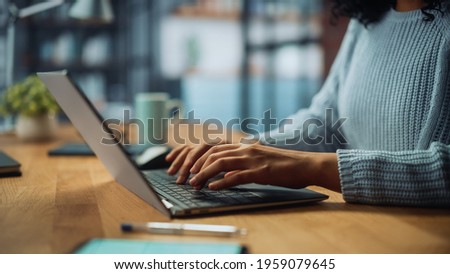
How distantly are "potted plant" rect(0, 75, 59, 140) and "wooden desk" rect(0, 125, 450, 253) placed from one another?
2.40 ft

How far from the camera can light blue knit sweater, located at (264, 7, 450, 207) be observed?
2.28 feet

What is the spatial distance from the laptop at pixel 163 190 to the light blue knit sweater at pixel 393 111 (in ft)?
0.26

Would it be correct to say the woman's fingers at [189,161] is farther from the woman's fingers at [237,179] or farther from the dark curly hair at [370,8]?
the dark curly hair at [370,8]

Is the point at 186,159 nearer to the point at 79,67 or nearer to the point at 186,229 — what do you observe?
the point at 186,229

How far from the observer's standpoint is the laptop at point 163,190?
2.09ft

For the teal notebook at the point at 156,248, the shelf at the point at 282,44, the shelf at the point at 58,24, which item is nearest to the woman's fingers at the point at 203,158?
the teal notebook at the point at 156,248

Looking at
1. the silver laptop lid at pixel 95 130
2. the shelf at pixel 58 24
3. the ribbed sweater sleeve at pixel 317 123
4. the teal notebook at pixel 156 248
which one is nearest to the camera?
the teal notebook at pixel 156 248

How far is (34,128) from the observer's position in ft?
5.11

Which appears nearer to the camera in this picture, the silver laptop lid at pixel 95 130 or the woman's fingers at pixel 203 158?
the silver laptop lid at pixel 95 130

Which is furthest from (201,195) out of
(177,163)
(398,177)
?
(398,177)

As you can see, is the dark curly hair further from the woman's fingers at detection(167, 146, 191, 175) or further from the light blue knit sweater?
the woman's fingers at detection(167, 146, 191, 175)

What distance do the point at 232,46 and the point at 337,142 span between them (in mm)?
2883

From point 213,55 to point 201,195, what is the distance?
11.0ft
